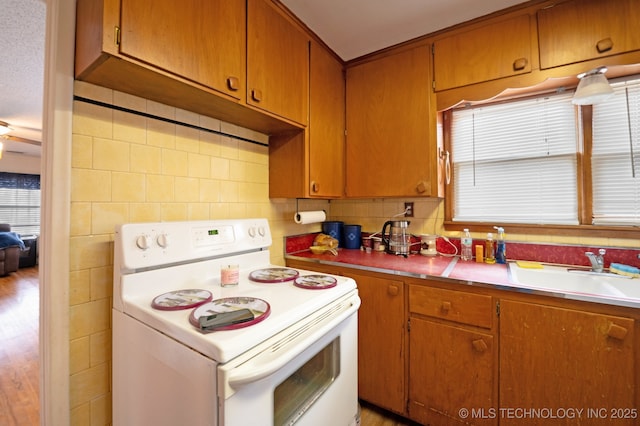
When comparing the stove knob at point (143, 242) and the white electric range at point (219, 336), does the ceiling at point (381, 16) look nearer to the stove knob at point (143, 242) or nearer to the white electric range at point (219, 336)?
the white electric range at point (219, 336)

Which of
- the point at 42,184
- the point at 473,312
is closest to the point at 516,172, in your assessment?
the point at 473,312

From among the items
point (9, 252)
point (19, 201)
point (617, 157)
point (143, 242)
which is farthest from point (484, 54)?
point (19, 201)

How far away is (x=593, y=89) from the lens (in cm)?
126

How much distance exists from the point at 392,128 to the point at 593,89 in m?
0.98

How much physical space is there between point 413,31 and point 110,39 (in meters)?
1.63

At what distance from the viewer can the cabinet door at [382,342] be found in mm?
1464

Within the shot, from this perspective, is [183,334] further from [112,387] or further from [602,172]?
[602,172]

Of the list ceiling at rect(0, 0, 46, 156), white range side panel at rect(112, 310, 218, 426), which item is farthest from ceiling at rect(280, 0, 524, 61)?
white range side panel at rect(112, 310, 218, 426)

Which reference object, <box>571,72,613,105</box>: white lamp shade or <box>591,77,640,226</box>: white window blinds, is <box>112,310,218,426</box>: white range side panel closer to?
<box>571,72,613,105</box>: white lamp shade

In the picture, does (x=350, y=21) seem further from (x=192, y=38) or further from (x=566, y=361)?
(x=566, y=361)

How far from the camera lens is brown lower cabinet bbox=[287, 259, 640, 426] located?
104 cm

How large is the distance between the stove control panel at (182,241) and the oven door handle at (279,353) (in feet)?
2.03

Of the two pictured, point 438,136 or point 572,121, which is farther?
point 438,136

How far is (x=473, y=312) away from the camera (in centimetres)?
127
